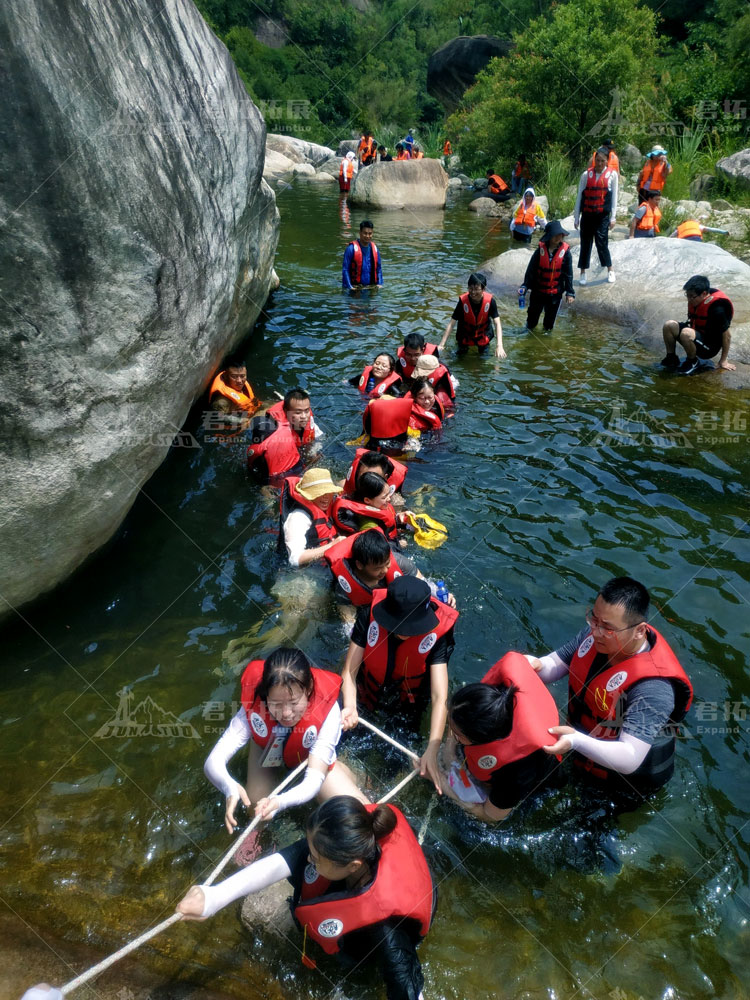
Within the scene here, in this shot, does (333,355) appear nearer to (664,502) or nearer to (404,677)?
(664,502)

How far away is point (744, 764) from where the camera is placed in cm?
400

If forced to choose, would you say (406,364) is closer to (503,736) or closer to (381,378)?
(381,378)

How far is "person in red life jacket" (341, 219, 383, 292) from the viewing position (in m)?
12.5

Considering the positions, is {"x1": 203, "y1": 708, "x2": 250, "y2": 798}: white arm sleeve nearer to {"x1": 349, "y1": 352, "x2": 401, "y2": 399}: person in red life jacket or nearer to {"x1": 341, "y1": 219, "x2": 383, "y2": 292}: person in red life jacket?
{"x1": 349, "y1": 352, "x2": 401, "y2": 399}: person in red life jacket

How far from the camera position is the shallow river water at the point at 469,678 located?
3.14 metres

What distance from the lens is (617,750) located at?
10.5 feet

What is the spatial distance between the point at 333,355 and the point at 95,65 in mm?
5890

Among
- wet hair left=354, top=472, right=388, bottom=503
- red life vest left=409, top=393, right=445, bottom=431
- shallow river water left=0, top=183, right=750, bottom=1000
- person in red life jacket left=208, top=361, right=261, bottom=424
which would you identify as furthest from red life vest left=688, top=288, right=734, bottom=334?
wet hair left=354, top=472, right=388, bottom=503

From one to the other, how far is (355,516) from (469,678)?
4.97ft

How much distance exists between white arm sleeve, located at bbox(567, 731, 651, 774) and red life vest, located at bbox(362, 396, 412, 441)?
15.2ft

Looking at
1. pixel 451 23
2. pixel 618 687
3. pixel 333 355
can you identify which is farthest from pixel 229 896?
pixel 451 23

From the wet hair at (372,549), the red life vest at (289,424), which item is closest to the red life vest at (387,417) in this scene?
the red life vest at (289,424)

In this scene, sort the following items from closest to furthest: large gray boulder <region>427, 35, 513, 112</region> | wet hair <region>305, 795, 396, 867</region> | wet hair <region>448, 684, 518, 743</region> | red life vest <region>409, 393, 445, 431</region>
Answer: wet hair <region>305, 795, 396, 867</region> → wet hair <region>448, 684, 518, 743</region> → red life vest <region>409, 393, 445, 431</region> → large gray boulder <region>427, 35, 513, 112</region>

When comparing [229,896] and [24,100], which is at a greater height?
[24,100]
